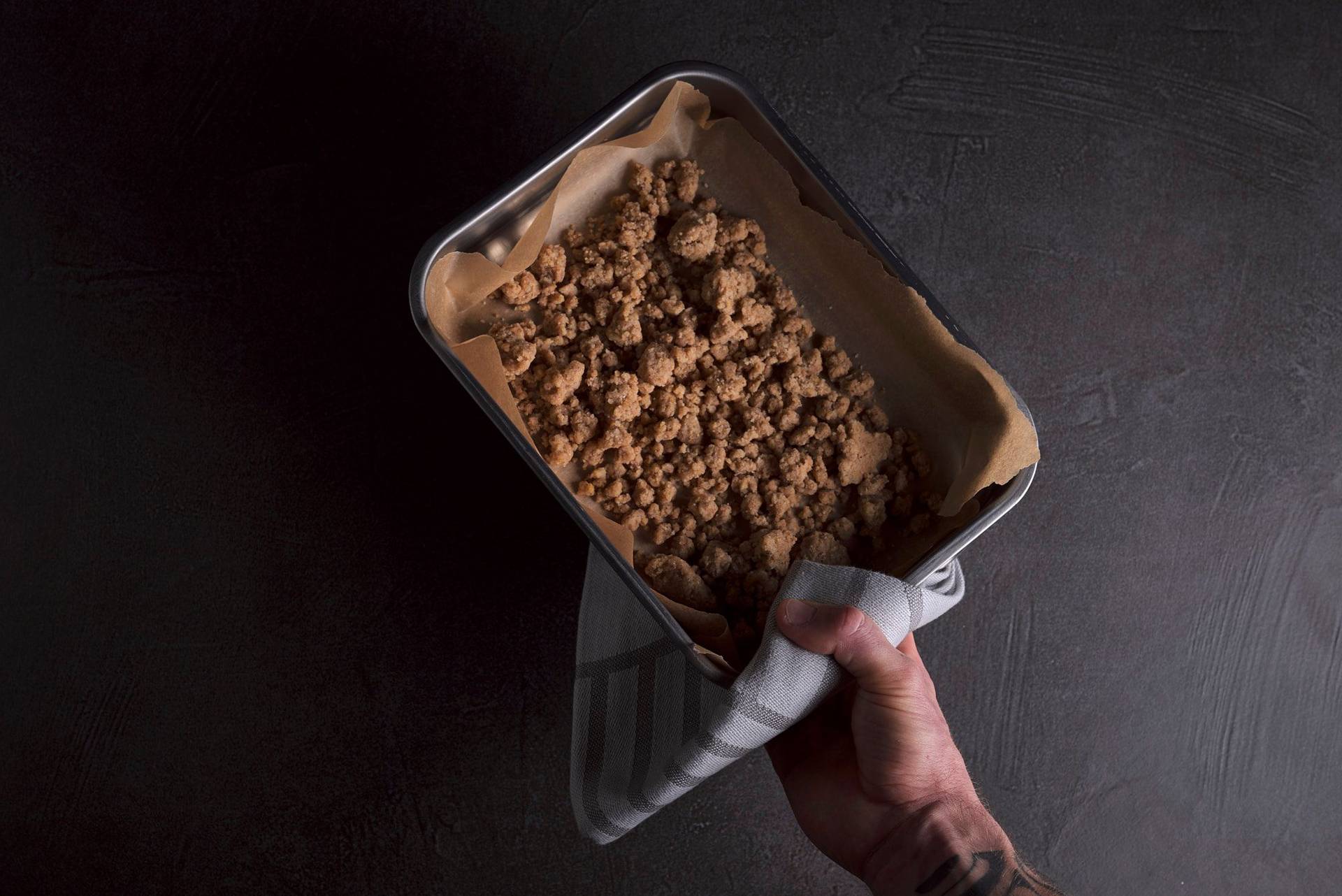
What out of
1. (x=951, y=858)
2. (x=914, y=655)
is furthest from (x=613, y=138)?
(x=951, y=858)

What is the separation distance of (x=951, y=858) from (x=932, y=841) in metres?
0.02

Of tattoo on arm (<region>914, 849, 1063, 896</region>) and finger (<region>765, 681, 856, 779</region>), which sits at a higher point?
finger (<region>765, 681, 856, 779</region>)

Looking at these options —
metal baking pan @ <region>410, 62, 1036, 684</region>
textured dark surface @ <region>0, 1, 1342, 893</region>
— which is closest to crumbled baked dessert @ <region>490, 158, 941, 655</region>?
metal baking pan @ <region>410, 62, 1036, 684</region>

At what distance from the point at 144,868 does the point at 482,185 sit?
64 cm

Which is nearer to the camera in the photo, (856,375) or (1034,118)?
(856,375)

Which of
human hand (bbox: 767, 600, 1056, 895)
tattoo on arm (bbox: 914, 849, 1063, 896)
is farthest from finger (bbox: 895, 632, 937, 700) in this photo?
tattoo on arm (bbox: 914, 849, 1063, 896)

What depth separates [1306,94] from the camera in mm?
820

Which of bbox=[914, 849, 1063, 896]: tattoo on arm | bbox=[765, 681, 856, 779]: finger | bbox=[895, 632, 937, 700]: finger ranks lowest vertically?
bbox=[914, 849, 1063, 896]: tattoo on arm

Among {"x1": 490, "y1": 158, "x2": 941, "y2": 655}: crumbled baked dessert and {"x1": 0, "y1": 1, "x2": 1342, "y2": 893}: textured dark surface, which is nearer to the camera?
{"x1": 490, "y1": 158, "x2": 941, "y2": 655}: crumbled baked dessert

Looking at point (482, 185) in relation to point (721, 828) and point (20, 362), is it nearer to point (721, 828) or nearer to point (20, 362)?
point (20, 362)

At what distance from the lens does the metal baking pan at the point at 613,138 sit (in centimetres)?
57

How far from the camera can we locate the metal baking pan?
0.57 meters

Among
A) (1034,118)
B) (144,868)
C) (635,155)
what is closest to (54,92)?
(635,155)

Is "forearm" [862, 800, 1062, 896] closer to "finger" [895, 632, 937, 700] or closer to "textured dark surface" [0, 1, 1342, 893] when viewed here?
"finger" [895, 632, 937, 700]
